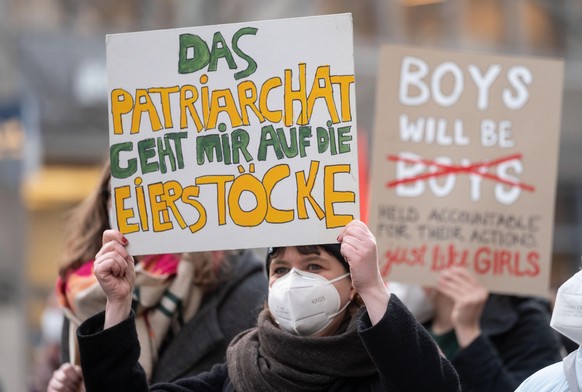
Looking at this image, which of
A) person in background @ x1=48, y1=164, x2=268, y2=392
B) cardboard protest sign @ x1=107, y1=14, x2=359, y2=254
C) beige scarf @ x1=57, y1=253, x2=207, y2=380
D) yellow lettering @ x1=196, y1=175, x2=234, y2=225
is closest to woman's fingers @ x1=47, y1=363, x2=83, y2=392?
person in background @ x1=48, y1=164, x2=268, y2=392

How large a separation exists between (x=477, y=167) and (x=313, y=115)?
1.38 meters

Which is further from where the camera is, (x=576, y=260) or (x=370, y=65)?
(x=576, y=260)

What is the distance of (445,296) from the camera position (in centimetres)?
483

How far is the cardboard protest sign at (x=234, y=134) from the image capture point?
3.53 metres

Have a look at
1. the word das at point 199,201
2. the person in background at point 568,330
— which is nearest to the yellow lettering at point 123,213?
the word das at point 199,201

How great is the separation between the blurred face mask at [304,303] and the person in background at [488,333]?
3.30ft

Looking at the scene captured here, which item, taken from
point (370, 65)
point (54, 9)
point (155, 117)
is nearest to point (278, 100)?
point (155, 117)

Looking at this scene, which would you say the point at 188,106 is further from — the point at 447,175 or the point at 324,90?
the point at 447,175

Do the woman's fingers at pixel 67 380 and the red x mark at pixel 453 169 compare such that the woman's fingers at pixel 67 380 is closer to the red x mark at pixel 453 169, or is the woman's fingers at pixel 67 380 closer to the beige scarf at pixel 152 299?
the beige scarf at pixel 152 299

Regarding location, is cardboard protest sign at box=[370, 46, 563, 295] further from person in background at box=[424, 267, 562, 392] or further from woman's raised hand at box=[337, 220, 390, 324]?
woman's raised hand at box=[337, 220, 390, 324]

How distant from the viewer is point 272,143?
3.61 m

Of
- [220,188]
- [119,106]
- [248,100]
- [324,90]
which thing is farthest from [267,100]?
[119,106]

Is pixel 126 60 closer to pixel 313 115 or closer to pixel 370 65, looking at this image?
pixel 313 115

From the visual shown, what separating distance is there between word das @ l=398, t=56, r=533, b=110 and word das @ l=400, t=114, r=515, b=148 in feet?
0.23
